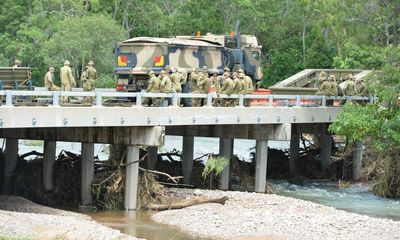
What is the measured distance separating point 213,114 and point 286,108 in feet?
15.2

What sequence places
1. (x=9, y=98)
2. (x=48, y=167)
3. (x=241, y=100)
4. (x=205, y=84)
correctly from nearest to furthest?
(x=9, y=98) < (x=48, y=167) < (x=241, y=100) < (x=205, y=84)

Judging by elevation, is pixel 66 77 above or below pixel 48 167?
above

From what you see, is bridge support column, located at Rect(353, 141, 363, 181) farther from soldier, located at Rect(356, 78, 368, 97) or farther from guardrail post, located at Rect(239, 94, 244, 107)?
guardrail post, located at Rect(239, 94, 244, 107)

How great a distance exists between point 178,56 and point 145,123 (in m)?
7.73

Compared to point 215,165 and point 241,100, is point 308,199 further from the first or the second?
point 241,100

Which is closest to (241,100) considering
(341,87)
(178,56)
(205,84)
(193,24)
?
(205,84)

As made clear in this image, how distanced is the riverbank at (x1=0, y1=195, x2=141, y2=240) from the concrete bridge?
2.28 m

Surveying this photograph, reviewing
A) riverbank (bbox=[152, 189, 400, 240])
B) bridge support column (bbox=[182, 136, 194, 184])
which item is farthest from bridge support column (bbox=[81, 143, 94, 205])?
bridge support column (bbox=[182, 136, 194, 184])

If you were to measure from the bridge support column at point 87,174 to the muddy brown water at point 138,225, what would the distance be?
786 millimetres

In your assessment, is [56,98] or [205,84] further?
[205,84]

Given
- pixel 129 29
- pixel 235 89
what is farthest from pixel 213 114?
pixel 129 29

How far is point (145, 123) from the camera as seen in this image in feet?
92.7

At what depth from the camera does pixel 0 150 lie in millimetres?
34906

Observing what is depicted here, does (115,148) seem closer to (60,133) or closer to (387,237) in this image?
(60,133)
